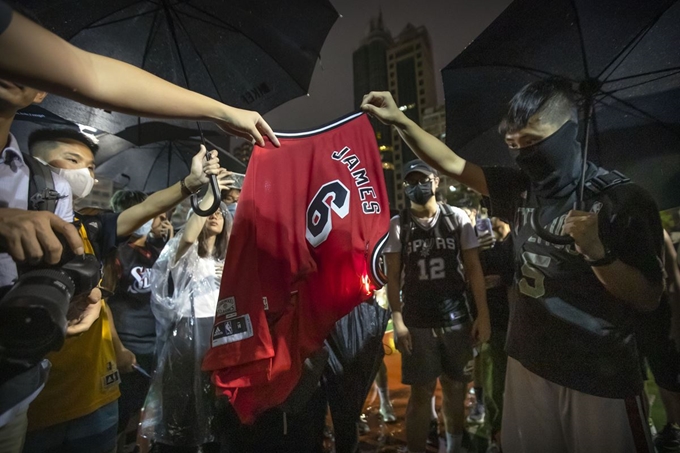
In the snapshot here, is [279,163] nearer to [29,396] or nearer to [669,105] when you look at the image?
[29,396]

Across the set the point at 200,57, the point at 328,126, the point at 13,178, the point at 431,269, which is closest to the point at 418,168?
the point at 431,269

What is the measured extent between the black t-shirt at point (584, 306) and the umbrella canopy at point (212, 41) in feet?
6.08

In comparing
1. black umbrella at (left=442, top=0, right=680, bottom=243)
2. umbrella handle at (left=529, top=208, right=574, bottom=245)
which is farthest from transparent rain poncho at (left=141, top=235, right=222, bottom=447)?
black umbrella at (left=442, top=0, right=680, bottom=243)

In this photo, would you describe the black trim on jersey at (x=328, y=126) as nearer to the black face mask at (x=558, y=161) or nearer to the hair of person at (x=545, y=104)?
the hair of person at (x=545, y=104)

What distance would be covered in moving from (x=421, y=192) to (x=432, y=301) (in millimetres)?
898

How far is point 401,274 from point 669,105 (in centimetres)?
198

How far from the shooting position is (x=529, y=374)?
1622 mm

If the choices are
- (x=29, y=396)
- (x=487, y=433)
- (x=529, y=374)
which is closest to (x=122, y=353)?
(x=29, y=396)

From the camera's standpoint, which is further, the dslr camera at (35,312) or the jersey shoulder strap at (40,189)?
the jersey shoulder strap at (40,189)

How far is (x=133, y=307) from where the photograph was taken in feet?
10.1

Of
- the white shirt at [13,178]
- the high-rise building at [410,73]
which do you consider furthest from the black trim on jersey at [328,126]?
the high-rise building at [410,73]

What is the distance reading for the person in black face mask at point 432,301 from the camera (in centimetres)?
270

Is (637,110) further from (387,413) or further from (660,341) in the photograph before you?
(387,413)

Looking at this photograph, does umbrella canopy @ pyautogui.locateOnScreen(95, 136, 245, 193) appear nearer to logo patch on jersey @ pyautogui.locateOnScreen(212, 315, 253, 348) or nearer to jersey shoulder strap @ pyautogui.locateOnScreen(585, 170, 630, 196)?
logo patch on jersey @ pyautogui.locateOnScreen(212, 315, 253, 348)
